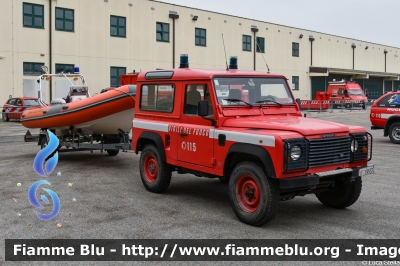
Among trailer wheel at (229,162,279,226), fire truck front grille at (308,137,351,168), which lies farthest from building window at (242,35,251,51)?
trailer wheel at (229,162,279,226)

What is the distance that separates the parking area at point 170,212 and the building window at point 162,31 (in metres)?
25.9

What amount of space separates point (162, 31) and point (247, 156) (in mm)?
30122

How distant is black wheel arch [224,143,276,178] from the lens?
623 cm

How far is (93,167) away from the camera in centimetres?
1172

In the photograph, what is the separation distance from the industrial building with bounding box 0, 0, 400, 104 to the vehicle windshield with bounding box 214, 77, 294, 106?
16424 mm

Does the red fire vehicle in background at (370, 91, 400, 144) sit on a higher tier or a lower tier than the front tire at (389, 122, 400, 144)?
higher

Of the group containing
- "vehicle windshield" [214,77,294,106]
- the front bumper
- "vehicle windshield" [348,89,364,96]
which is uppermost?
A: "vehicle windshield" [348,89,364,96]

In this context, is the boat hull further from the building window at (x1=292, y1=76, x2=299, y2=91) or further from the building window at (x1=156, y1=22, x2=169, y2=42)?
the building window at (x1=292, y1=76, x2=299, y2=91)

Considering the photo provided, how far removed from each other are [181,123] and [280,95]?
1.68 metres

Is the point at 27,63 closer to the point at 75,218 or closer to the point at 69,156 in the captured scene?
the point at 69,156

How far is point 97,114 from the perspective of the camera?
11.4 metres

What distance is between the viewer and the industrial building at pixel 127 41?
29.2 m

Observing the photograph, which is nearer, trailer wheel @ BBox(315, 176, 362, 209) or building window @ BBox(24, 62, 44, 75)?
trailer wheel @ BBox(315, 176, 362, 209)

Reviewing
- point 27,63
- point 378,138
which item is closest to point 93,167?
point 378,138
